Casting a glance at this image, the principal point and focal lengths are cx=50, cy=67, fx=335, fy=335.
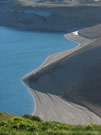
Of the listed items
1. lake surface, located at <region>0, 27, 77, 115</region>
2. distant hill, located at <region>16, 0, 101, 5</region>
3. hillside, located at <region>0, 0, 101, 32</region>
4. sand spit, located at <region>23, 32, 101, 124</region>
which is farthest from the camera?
distant hill, located at <region>16, 0, 101, 5</region>

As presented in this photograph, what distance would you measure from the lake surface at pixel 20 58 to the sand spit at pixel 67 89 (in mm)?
919

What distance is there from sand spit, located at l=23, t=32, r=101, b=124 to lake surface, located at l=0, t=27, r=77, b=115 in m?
0.92

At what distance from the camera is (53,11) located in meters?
66.6

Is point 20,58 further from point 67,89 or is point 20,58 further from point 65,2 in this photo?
point 65,2

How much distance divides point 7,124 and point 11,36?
48.5 metres

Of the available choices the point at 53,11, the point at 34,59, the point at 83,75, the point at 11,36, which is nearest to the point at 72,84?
the point at 83,75

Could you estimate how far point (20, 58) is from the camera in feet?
125

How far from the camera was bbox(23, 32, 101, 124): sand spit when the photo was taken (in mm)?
21419

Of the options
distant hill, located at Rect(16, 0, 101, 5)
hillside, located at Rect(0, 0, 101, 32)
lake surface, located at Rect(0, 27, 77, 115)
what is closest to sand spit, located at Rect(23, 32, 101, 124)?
lake surface, located at Rect(0, 27, 77, 115)

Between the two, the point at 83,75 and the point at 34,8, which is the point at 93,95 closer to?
the point at 83,75

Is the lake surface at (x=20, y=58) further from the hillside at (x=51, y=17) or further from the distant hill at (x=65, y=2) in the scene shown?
the distant hill at (x=65, y=2)

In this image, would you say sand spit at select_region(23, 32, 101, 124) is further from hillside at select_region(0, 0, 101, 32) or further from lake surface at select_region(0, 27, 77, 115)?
hillside at select_region(0, 0, 101, 32)

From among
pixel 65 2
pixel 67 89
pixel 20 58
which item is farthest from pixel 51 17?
pixel 67 89

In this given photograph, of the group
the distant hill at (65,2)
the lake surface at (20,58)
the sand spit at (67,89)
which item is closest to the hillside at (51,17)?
the lake surface at (20,58)
